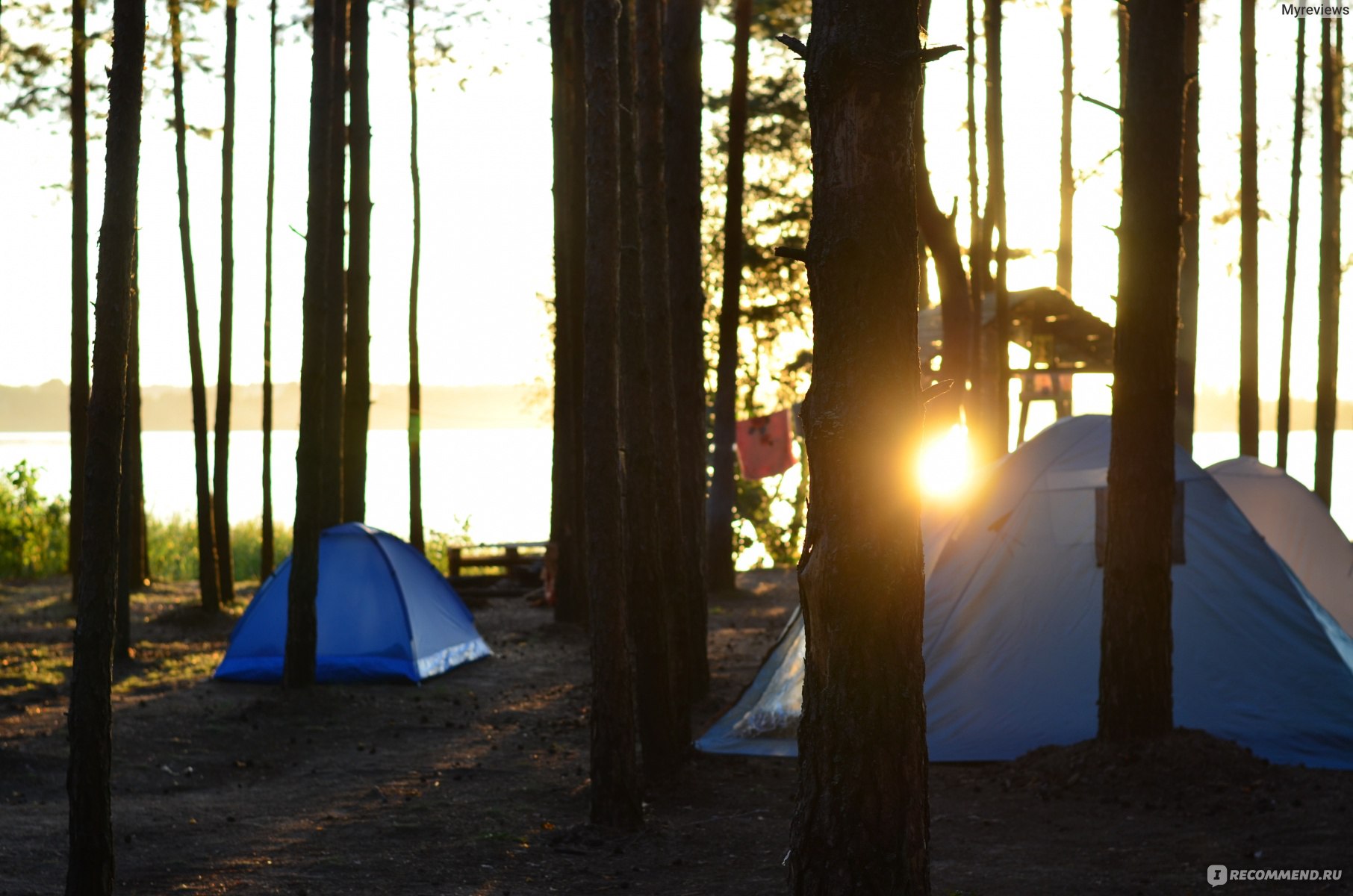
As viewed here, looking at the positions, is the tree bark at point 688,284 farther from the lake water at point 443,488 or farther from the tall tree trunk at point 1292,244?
the tall tree trunk at point 1292,244

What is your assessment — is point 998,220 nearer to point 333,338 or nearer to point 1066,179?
point 1066,179

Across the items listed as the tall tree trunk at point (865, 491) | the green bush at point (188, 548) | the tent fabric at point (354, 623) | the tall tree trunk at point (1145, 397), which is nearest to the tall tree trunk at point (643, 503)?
the tall tree trunk at point (1145, 397)

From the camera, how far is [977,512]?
10055 mm

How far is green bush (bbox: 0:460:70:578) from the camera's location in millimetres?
23188

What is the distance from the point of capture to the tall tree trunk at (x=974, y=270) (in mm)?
17984

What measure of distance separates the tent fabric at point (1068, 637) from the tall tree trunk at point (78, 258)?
1042 cm

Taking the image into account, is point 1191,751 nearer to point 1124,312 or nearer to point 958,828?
point 958,828

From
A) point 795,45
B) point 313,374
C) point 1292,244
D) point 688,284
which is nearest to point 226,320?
point 313,374

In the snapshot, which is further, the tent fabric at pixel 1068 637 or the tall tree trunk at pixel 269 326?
the tall tree trunk at pixel 269 326

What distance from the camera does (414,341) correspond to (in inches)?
918

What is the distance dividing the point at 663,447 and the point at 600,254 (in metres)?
1.81

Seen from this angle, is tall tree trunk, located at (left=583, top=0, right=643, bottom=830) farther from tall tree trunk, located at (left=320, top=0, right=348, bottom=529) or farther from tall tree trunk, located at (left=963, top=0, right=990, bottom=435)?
tall tree trunk, located at (left=963, top=0, right=990, bottom=435)

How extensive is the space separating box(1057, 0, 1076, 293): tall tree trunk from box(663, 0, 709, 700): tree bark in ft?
42.6

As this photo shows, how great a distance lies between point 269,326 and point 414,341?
3375mm
